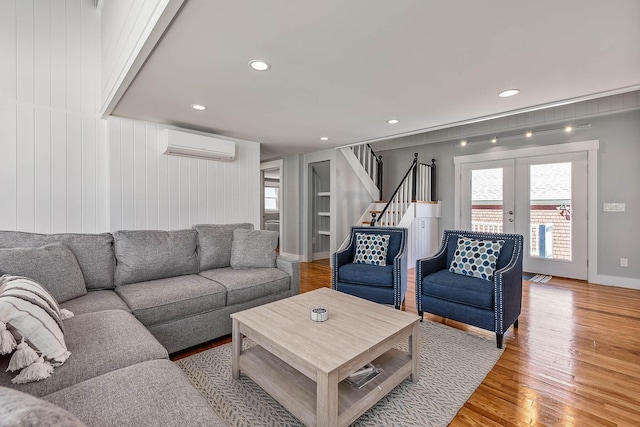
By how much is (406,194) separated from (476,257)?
110 inches

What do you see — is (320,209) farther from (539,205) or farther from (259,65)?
(259,65)

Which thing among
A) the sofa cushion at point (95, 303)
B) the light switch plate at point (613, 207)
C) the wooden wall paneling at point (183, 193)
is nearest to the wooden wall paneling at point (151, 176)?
the wooden wall paneling at point (183, 193)

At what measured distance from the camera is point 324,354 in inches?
56.5

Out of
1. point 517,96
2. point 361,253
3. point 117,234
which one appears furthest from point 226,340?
point 517,96

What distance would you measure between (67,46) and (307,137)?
2.82m

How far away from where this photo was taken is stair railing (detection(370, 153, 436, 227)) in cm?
542

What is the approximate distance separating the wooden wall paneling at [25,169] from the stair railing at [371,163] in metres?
4.75

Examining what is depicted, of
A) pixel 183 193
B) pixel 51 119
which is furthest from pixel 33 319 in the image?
pixel 183 193

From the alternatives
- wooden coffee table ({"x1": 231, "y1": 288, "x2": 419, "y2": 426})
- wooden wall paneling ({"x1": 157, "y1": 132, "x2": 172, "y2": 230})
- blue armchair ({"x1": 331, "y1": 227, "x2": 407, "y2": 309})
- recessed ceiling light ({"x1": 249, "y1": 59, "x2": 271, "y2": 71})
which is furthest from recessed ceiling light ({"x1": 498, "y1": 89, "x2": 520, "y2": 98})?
wooden wall paneling ({"x1": 157, "y1": 132, "x2": 172, "y2": 230})

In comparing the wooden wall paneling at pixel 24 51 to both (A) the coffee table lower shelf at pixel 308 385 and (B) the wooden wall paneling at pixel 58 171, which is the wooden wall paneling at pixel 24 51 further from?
(A) the coffee table lower shelf at pixel 308 385

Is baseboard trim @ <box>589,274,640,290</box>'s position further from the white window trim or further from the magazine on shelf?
the magazine on shelf

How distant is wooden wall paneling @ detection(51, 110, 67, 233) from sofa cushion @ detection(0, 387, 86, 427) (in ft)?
10.2

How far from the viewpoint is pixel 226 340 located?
2.55m

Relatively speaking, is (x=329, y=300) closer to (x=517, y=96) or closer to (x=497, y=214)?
(x=517, y=96)
